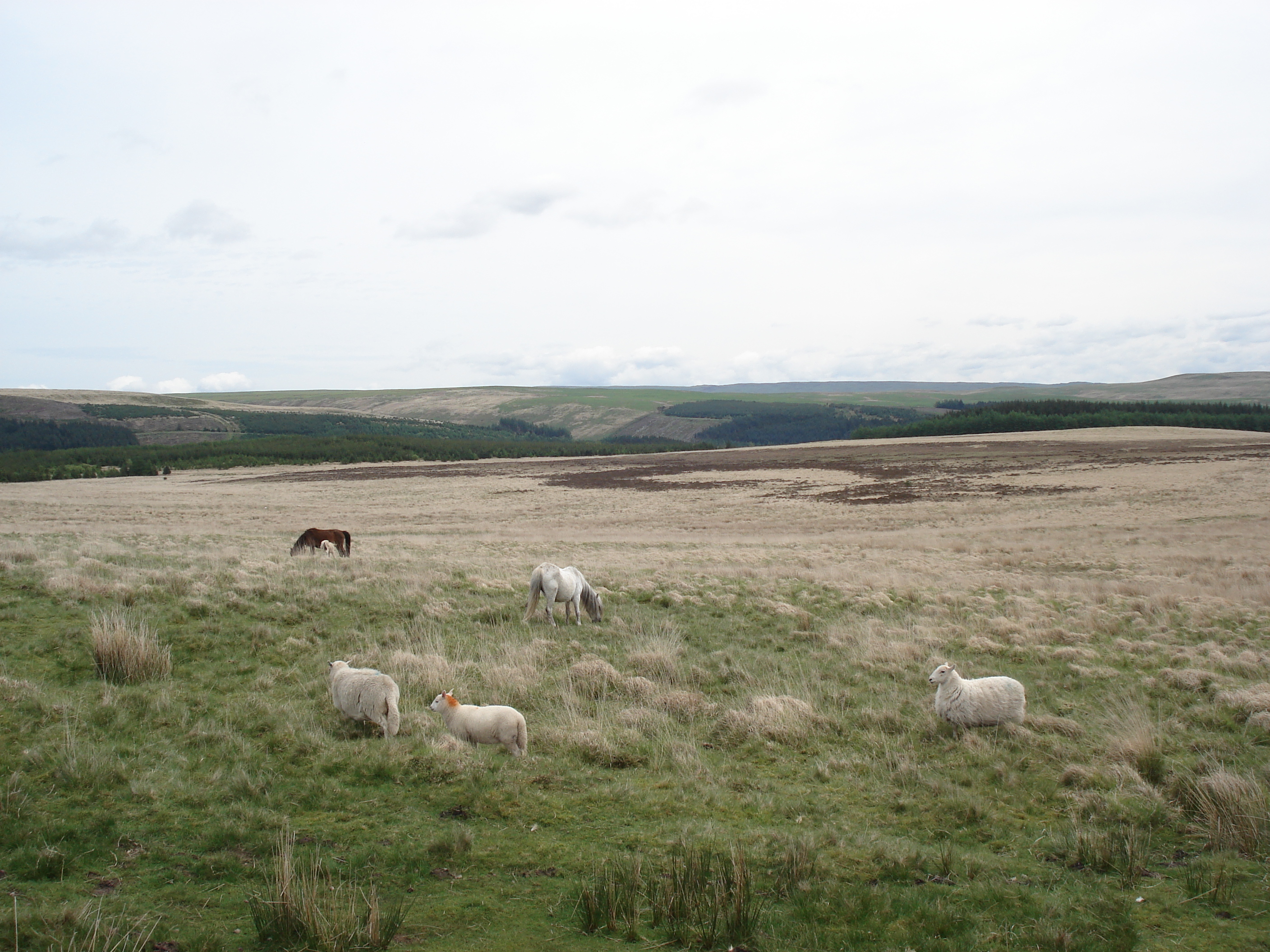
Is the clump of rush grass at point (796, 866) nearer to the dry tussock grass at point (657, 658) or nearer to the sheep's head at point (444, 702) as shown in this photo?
the sheep's head at point (444, 702)

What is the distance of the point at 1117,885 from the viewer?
5.32 meters

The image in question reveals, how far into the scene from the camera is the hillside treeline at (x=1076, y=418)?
379ft

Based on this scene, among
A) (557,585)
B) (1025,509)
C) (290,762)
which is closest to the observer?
(290,762)

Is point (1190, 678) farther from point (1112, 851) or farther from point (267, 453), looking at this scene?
point (267, 453)

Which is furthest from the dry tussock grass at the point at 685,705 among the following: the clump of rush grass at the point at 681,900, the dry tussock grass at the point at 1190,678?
the dry tussock grass at the point at 1190,678

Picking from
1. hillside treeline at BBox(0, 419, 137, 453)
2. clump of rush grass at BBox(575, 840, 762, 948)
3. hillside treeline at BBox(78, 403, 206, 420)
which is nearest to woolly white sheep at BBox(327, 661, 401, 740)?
clump of rush grass at BBox(575, 840, 762, 948)

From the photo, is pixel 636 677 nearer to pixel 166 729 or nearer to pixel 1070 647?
pixel 166 729

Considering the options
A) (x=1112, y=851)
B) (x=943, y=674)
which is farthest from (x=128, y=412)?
(x=1112, y=851)

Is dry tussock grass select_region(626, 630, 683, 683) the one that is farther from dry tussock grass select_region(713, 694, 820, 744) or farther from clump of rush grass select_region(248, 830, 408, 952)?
clump of rush grass select_region(248, 830, 408, 952)

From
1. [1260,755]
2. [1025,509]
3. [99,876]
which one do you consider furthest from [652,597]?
[1025,509]

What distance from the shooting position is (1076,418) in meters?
120

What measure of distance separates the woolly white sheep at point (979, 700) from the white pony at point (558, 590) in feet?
22.5

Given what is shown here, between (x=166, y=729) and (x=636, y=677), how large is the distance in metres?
5.59

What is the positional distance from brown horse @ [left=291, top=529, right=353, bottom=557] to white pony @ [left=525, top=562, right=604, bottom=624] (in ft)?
34.9
